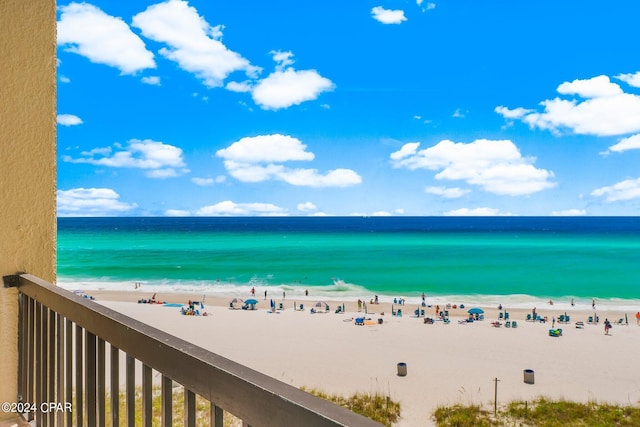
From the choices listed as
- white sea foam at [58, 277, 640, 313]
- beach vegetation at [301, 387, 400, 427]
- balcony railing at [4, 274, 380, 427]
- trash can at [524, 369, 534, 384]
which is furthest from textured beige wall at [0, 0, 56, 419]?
white sea foam at [58, 277, 640, 313]

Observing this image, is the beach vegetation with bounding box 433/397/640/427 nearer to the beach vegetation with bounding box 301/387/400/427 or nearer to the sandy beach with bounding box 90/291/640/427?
the sandy beach with bounding box 90/291/640/427

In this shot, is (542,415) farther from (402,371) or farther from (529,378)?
(402,371)

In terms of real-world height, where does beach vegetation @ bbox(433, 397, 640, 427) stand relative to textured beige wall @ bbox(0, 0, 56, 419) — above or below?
below

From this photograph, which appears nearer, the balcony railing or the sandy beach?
the balcony railing

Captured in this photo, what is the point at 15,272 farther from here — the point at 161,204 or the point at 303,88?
the point at 161,204

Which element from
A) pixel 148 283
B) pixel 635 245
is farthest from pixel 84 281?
pixel 635 245

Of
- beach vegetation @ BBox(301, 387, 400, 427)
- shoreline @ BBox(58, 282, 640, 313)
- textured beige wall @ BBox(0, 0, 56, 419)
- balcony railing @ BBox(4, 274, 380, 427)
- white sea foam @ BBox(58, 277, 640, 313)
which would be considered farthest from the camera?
white sea foam @ BBox(58, 277, 640, 313)

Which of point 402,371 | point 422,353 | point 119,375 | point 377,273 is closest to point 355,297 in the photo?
point 377,273

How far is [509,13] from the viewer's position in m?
55.7

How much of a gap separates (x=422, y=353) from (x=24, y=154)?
9940 mm

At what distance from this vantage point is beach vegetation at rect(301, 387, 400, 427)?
627cm

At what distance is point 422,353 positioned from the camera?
33.2 ft

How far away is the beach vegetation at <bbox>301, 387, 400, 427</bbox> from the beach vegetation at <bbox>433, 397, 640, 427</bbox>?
0.67 metres

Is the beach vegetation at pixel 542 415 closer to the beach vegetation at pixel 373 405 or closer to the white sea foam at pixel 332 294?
the beach vegetation at pixel 373 405
